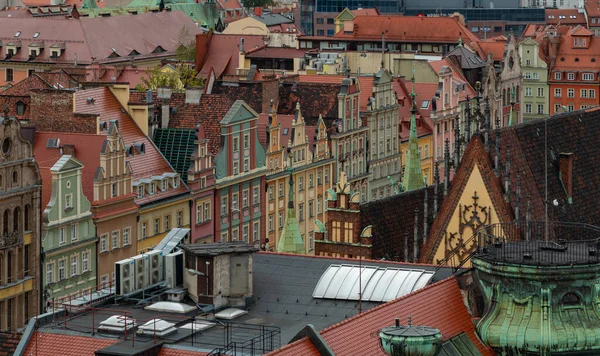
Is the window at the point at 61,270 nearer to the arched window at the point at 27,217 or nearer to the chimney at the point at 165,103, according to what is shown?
the arched window at the point at 27,217

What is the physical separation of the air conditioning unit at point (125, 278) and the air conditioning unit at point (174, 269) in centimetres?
103

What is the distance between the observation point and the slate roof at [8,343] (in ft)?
163

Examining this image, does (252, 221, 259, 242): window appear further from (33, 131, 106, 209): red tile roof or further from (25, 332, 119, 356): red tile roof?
(25, 332, 119, 356): red tile roof

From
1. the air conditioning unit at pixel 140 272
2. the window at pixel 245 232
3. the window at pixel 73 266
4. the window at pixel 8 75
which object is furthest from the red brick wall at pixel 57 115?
the window at pixel 8 75

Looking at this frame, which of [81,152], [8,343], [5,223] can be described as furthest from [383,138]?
[8,343]

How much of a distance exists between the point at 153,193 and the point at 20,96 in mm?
11235

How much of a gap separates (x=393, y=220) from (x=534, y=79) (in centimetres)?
9919

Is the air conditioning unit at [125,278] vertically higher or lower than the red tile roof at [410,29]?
lower

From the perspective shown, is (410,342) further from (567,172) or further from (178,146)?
(178,146)

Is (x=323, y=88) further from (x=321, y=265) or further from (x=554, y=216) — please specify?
(x=321, y=265)

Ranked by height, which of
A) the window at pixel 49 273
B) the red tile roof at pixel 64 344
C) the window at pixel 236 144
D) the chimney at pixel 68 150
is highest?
the window at pixel 236 144

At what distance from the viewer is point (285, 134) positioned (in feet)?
364

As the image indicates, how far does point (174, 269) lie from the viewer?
51.3 meters

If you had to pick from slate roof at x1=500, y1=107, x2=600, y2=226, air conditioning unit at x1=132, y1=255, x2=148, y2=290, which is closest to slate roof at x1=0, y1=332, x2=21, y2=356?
air conditioning unit at x1=132, y1=255, x2=148, y2=290
